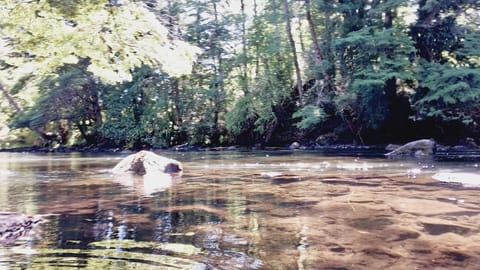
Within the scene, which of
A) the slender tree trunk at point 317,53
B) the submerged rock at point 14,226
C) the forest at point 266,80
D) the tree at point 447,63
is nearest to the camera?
the submerged rock at point 14,226

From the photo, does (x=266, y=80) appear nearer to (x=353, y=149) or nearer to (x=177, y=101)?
(x=353, y=149)

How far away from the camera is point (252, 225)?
4723 mm

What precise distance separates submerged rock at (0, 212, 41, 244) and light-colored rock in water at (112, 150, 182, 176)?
6.06 m

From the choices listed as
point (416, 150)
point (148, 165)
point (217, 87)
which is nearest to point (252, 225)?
point (148, 165)

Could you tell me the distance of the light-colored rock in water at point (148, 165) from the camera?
436 inches

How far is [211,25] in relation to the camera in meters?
26.4

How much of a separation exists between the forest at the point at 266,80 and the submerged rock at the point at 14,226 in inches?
79.3

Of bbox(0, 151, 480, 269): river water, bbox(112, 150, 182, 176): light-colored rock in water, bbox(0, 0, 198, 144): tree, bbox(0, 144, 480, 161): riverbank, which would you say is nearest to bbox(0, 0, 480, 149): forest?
bbox(0, 0, 198, 144): tree

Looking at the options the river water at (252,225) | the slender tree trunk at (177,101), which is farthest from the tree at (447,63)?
the slender tree trunk at (177,101)

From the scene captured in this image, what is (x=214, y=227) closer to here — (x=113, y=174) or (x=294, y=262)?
(x=294, y=262)

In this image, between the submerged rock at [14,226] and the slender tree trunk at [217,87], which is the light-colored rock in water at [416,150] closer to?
the submerged rock at [14,226]

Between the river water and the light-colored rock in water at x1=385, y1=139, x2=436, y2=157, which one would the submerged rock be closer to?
the river water

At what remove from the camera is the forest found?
16.9m

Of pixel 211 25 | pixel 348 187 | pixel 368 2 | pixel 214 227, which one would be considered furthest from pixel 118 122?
pixel 214 227
